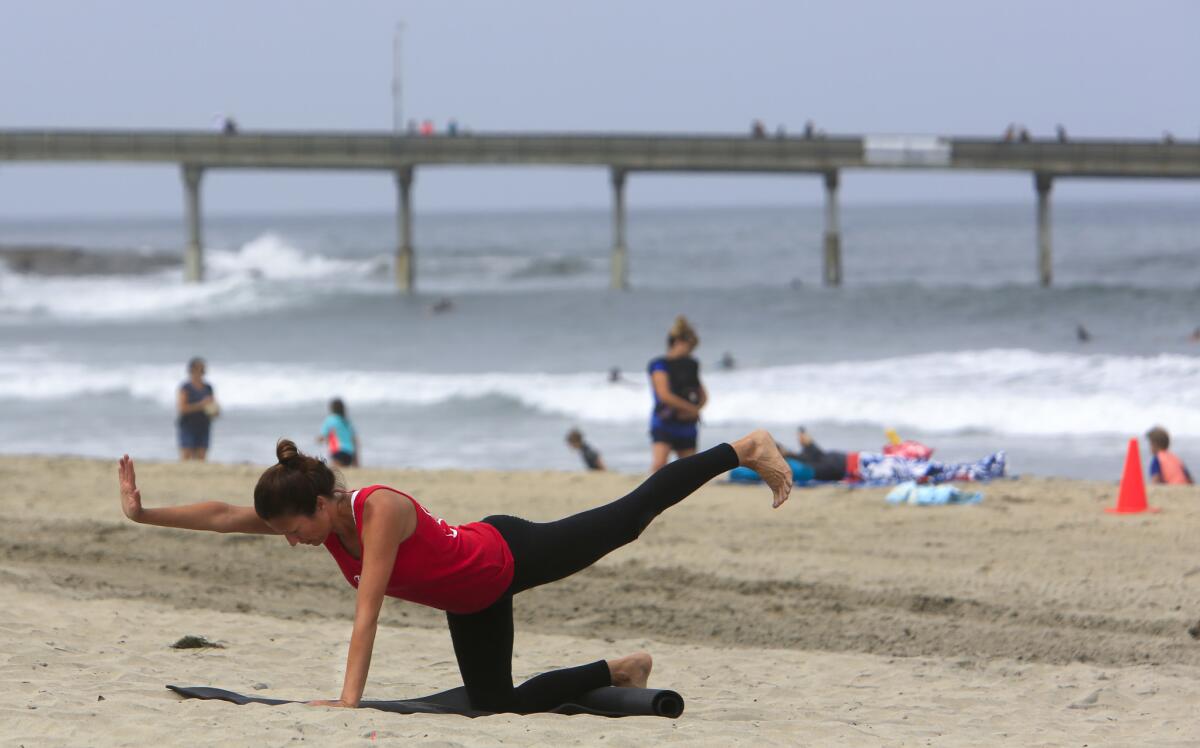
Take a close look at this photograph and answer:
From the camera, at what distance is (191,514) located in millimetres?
4875

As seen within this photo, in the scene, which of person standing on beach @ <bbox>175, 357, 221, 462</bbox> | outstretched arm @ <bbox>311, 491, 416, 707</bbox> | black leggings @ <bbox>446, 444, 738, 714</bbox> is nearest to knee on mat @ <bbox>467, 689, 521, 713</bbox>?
black leggings @ <bbox>446, 444, 738, 714</bbox>

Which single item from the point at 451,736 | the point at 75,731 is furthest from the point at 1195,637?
the point at 75,731

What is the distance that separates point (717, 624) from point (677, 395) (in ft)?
11.2

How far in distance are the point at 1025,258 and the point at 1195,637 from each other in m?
59.7

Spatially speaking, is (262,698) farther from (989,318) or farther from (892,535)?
(989,318)

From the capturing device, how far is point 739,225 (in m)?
117

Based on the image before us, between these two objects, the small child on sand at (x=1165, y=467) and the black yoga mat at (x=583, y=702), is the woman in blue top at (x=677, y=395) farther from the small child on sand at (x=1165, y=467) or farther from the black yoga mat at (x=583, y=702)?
the black yoga mat at (x=583, y=702)

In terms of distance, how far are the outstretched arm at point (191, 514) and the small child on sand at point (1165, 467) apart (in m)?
9.35

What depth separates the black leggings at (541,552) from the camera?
4.81 meters

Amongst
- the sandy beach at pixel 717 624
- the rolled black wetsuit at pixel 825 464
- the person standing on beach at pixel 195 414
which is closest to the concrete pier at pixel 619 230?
the person standing on beach at pixel 195 414

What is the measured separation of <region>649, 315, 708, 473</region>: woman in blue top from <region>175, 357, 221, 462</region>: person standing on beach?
5.40m

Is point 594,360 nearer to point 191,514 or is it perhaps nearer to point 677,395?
point 677,395

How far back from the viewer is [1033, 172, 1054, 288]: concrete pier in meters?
37.8

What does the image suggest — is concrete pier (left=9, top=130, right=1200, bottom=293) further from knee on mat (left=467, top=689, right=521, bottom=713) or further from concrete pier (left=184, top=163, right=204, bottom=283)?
knee on mat (left=467, top=689, right=521, bottom=713)
